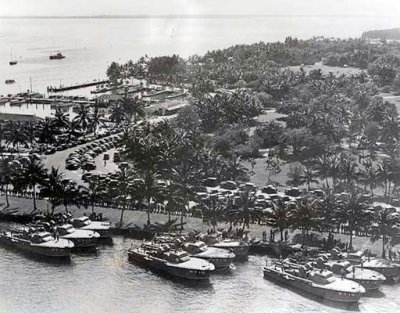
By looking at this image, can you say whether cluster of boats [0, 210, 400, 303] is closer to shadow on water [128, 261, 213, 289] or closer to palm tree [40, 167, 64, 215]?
shadow on water [128, 261, 213, 289]

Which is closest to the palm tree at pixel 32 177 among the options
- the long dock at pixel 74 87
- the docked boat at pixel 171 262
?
the docked boat at pixel 171 262

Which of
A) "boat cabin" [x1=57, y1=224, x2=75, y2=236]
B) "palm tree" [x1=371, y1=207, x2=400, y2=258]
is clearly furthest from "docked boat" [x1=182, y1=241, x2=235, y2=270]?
"palm tree" [x1=371, y1=207, x2=400, y2=258]

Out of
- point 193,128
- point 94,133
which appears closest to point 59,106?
point 94,133

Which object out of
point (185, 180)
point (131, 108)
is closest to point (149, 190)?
point (185, 180)

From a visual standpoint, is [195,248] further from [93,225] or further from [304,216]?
[93,225]

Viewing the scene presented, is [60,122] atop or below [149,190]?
atop

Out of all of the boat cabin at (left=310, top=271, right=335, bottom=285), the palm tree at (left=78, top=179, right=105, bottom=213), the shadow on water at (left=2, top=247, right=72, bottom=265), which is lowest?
the boat cabin at (left=310, top=271, right=335, bottom=285)

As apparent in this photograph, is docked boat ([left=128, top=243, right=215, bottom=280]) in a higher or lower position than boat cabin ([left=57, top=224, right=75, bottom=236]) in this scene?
lower
